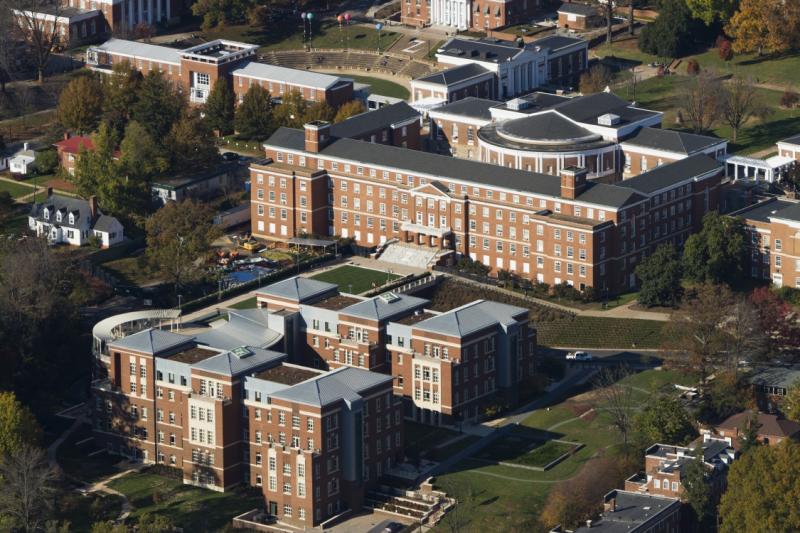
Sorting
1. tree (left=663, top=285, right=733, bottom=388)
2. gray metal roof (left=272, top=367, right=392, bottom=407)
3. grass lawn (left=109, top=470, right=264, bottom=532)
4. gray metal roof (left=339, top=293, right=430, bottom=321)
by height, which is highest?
gray metal roof (left=339, top=293, right=430, bottom=321)

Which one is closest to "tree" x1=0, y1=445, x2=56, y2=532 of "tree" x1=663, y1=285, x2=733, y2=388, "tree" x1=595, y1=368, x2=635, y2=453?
"tree" x1=595, y1=368, x2=635, y2=453

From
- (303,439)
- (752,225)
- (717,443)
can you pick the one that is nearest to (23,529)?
(303,439)

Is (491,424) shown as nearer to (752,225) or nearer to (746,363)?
(746,363)

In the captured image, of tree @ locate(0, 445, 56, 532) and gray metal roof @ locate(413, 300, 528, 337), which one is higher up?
gray metal roof @ locate(413, 300, 528, 337)

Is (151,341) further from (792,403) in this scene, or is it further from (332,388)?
(792,403)

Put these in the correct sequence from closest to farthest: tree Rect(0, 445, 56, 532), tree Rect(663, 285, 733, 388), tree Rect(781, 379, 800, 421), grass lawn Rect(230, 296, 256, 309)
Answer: tree Rect(0, 445, 56, 532)
tree Rect(781, 379, 800, 421)
tree Rect(663, 285, 733, 388)
grass lawn Rect(230, 296, 256, 309)

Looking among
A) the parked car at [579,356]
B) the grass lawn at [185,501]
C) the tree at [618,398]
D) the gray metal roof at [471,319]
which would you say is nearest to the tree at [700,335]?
the tree at [618,398]

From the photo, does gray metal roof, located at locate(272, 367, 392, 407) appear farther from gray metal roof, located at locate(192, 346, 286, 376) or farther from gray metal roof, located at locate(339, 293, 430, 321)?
gray metal roof, located at locate(339, 293, 430, 321)
